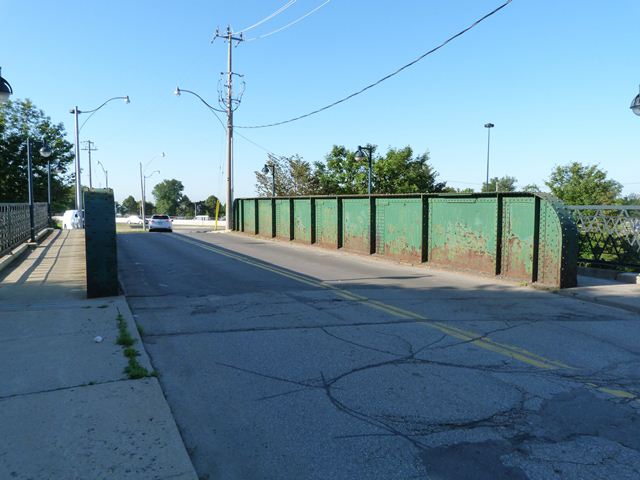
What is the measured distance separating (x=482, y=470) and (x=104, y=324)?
17.8 feet

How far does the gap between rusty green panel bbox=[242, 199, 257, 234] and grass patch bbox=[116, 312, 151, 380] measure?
23844 millimetres

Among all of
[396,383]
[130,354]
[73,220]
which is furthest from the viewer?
[73,220]

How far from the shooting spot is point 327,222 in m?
21.4

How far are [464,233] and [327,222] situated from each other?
8244 millimetres

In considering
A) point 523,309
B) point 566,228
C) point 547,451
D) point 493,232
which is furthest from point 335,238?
point 547,451

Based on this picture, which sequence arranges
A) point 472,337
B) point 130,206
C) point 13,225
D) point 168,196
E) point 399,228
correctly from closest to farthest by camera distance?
point 472,337 < point 399,228 < point 13,225 < point 168,196 < point 130,206

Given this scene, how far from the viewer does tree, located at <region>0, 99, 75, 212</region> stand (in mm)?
37969

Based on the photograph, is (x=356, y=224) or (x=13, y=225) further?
(x=356, y=224)

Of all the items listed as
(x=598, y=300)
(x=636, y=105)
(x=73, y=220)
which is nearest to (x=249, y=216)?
(x=73, y=220)

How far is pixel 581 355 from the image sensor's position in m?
6.12

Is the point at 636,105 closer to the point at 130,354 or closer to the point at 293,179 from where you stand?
the point at 130,354

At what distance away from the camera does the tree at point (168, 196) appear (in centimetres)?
15850

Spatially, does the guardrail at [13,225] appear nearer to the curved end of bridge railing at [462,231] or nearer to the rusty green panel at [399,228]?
the curved end of bridge railing at [462,231]

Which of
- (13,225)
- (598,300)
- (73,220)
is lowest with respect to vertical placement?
(598,300)
